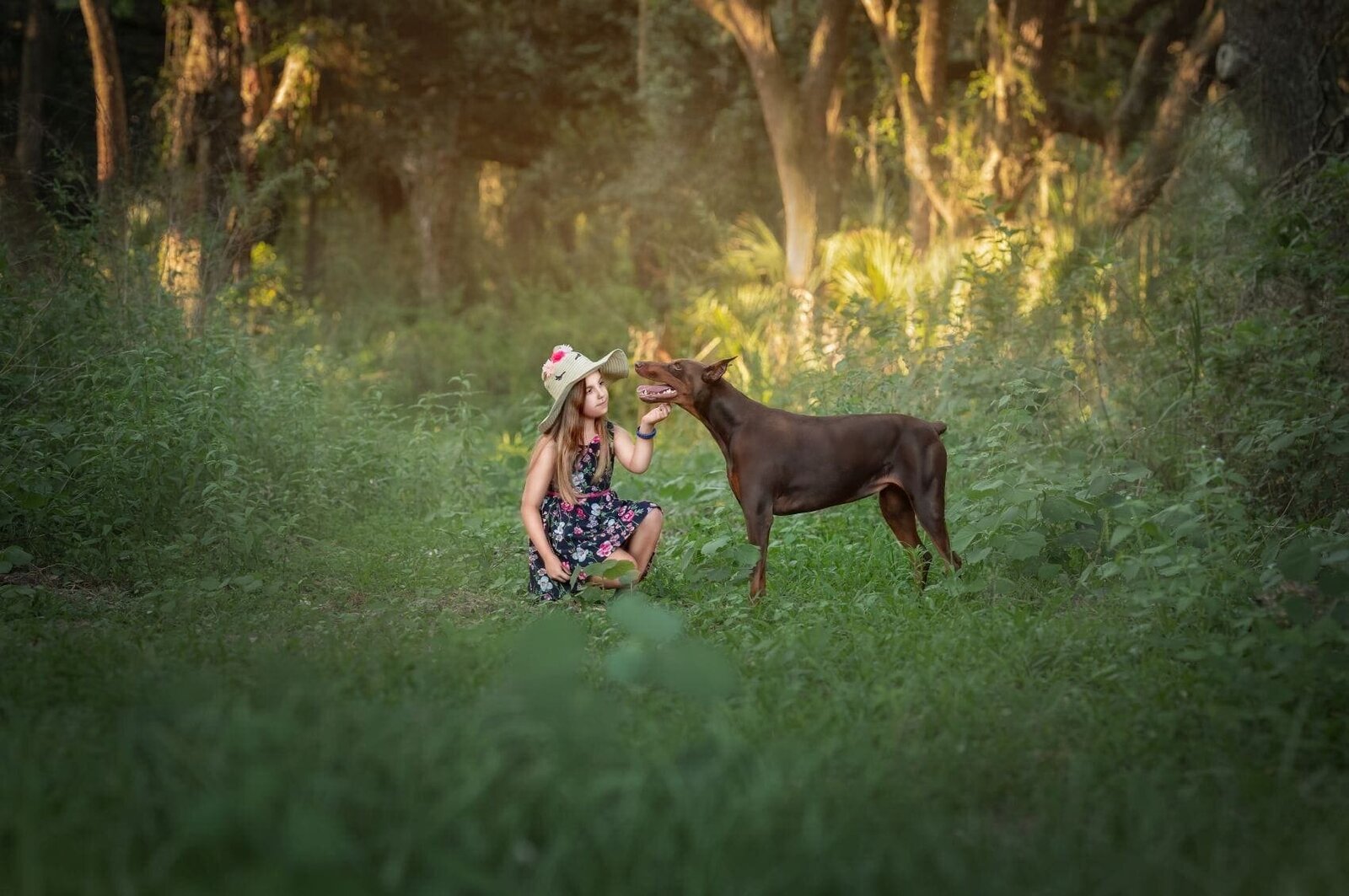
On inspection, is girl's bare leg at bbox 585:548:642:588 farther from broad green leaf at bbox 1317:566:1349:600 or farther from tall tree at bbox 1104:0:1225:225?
tall tree at bbox 1104:0:1225:225

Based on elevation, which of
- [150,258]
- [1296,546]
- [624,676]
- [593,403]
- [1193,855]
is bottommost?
[1193,855]

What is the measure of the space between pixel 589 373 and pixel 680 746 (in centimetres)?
286

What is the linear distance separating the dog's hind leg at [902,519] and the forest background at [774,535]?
190 millimetres

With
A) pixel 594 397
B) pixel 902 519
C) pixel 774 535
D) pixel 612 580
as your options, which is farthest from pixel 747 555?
pixel 774 535

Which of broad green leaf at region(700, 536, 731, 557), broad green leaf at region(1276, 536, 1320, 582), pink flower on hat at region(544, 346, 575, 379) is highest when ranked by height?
pink flower on hat at region(544, 346, 575, 379)

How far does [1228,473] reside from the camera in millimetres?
5574

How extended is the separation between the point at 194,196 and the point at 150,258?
4.03 m

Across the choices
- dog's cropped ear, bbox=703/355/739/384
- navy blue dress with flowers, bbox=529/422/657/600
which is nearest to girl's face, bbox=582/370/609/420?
navy blue dress with flowers, bbox=529/422/657/600

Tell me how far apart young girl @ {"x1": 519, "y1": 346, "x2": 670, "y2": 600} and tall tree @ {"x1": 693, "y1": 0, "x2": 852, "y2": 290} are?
9492 mm

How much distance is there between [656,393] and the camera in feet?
19.2

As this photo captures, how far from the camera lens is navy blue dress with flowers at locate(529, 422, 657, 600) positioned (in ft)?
20.7

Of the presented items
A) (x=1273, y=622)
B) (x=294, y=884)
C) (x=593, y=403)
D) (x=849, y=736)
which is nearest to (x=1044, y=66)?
(x=593, y=403)

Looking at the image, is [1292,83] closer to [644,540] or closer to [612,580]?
[644,540]

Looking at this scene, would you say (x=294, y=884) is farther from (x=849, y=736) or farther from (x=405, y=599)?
(x=405, y=599)
